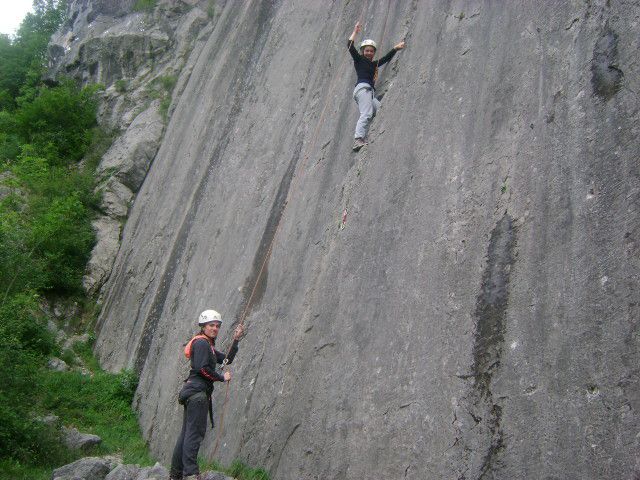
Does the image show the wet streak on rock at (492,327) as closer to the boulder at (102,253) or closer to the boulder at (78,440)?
the boulder at (78,440)

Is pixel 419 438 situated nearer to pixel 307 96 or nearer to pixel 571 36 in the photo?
pixel 571 36

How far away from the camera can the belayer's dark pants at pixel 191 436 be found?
19.1 feet

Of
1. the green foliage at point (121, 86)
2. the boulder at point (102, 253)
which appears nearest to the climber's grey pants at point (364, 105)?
the boulder at point (102, 253)

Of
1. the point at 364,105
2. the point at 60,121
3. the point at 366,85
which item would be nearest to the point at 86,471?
the point at 364,105

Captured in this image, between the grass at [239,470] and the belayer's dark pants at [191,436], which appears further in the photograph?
the grass at [239,470]

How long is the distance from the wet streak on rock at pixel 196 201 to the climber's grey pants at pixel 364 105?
5.20 m

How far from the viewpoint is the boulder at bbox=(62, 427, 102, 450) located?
8.85 m

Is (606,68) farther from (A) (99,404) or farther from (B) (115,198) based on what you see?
(B) (115,198)

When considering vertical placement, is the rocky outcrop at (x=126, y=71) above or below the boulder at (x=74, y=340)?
above

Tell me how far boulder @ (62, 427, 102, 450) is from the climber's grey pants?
567 centimetres

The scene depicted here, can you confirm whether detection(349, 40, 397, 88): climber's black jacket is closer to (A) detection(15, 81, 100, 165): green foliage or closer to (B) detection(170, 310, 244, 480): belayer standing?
(B) detection(170, 310, 244, 480): belayer standing

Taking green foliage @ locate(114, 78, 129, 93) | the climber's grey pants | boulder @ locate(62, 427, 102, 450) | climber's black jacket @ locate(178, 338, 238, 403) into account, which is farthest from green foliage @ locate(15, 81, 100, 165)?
climber's black jacket @ locate(178, 338, 238, 403)

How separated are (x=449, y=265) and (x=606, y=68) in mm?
1766

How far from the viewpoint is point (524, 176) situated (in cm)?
469
